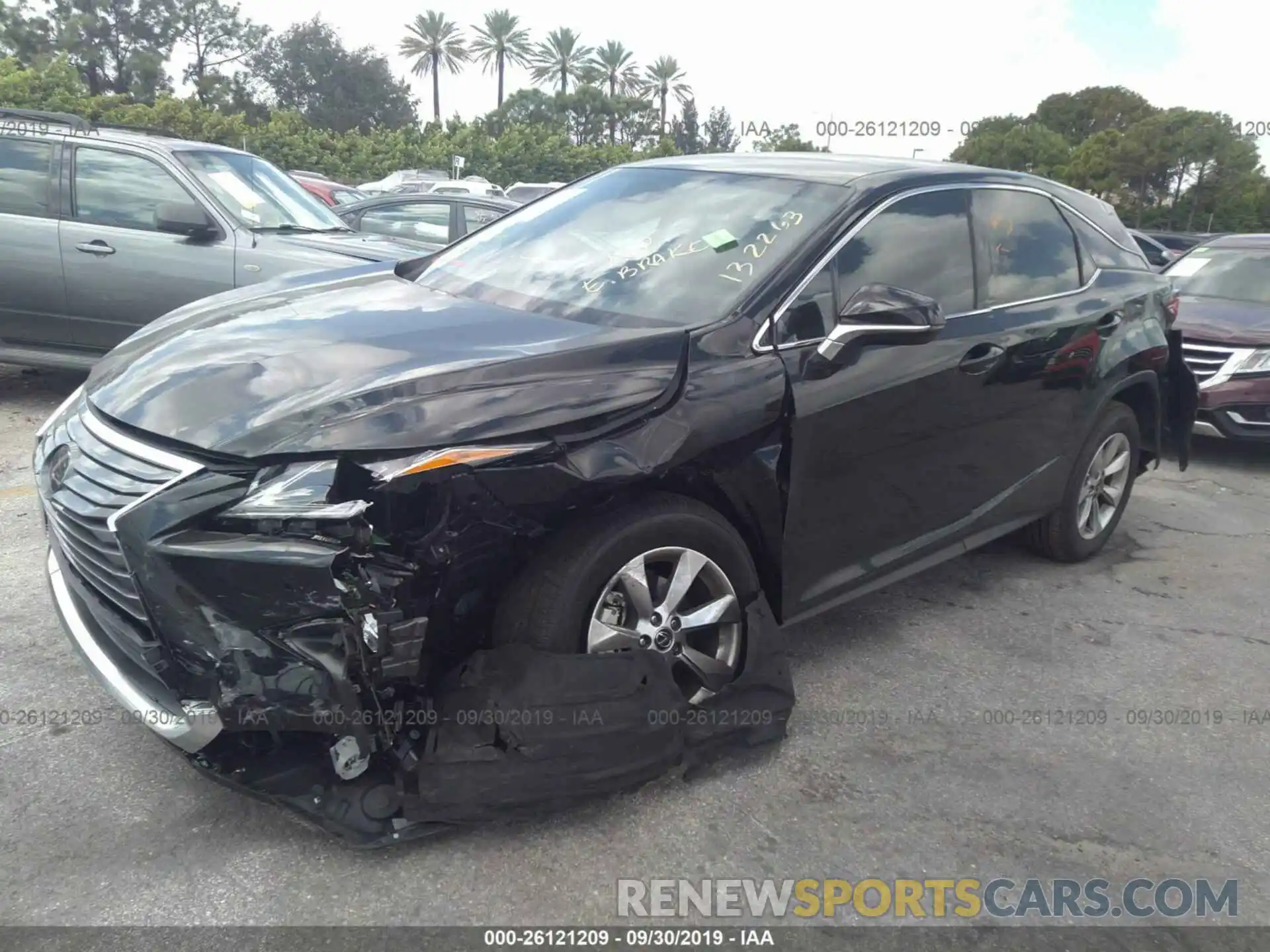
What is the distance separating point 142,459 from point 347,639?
734 mm

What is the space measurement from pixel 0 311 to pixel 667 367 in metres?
5.52

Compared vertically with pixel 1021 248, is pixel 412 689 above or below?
below

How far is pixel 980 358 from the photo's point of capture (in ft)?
12.5

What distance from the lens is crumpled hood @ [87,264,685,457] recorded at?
249cm

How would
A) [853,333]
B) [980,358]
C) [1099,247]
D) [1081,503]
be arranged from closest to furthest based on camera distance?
[853,333] → [980,358] → [1099,247] → [1081,503]

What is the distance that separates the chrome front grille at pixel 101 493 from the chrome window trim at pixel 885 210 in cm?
170

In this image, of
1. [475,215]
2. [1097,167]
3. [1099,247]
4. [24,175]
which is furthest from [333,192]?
[1097,167]

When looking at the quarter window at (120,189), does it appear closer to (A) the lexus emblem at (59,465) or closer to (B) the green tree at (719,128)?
(A) the lexus emblem at (59,465)

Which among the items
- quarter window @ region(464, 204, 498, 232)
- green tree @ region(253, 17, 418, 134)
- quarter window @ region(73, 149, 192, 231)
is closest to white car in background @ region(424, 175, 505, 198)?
quarter window @ region(464, 204, 498, 232)

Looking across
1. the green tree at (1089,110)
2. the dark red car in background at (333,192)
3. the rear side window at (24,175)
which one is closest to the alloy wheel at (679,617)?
the rear side window at (24,175)

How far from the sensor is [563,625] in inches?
105

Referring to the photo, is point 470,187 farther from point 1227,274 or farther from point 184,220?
point 1227,274

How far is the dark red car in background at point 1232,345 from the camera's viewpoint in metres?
7.10

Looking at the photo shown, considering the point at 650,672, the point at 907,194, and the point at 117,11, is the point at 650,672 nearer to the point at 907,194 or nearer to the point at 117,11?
the point at 907,194
